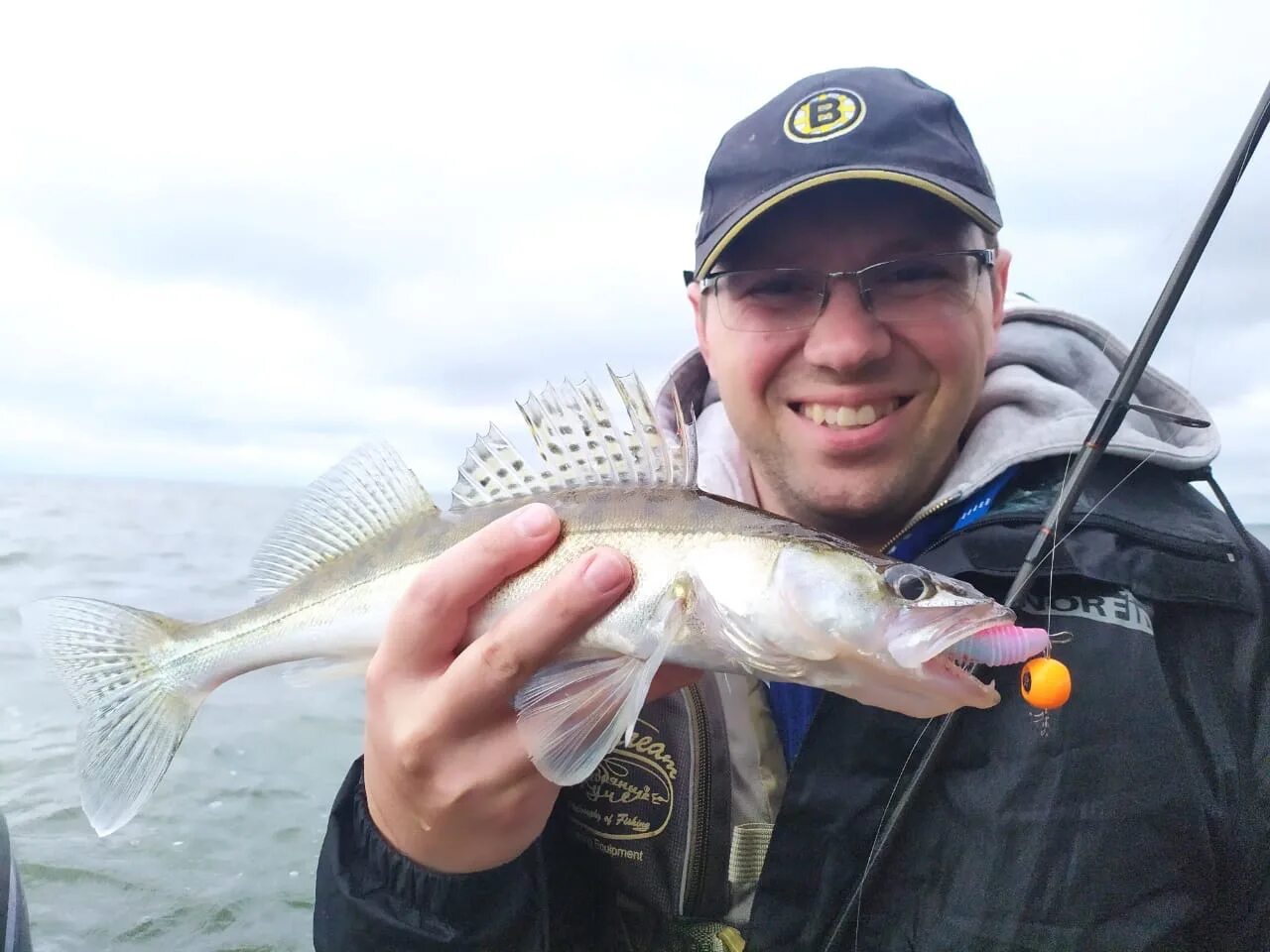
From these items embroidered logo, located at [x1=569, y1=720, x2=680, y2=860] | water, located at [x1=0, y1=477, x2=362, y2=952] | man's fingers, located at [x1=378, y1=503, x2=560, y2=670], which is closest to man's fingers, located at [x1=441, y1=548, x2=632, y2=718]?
man's fingers, located at [x1=378, y1=503, x2=560, y2=670]

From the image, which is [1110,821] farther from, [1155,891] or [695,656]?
[695,656]

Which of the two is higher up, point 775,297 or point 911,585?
point 775,297

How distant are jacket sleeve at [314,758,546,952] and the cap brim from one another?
2.18m

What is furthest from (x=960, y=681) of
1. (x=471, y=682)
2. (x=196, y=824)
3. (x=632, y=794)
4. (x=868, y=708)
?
(x=196, y=824)

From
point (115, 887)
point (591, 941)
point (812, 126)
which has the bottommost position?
point (115, 887)

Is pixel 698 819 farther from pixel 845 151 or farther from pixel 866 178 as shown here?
pixel 845 151

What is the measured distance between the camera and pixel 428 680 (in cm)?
216

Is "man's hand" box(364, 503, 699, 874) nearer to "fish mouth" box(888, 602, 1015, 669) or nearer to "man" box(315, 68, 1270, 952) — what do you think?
"man" box(315, 68, 1270, 952)

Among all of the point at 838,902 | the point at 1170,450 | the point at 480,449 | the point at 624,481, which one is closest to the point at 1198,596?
the point at 1170,450

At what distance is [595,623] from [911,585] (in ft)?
2.58

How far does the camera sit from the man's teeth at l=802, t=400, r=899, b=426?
9.61 ft

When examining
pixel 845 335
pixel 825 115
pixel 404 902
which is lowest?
pixel 404 902

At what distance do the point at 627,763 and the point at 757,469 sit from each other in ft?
4.02

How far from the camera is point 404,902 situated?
2.37 m
